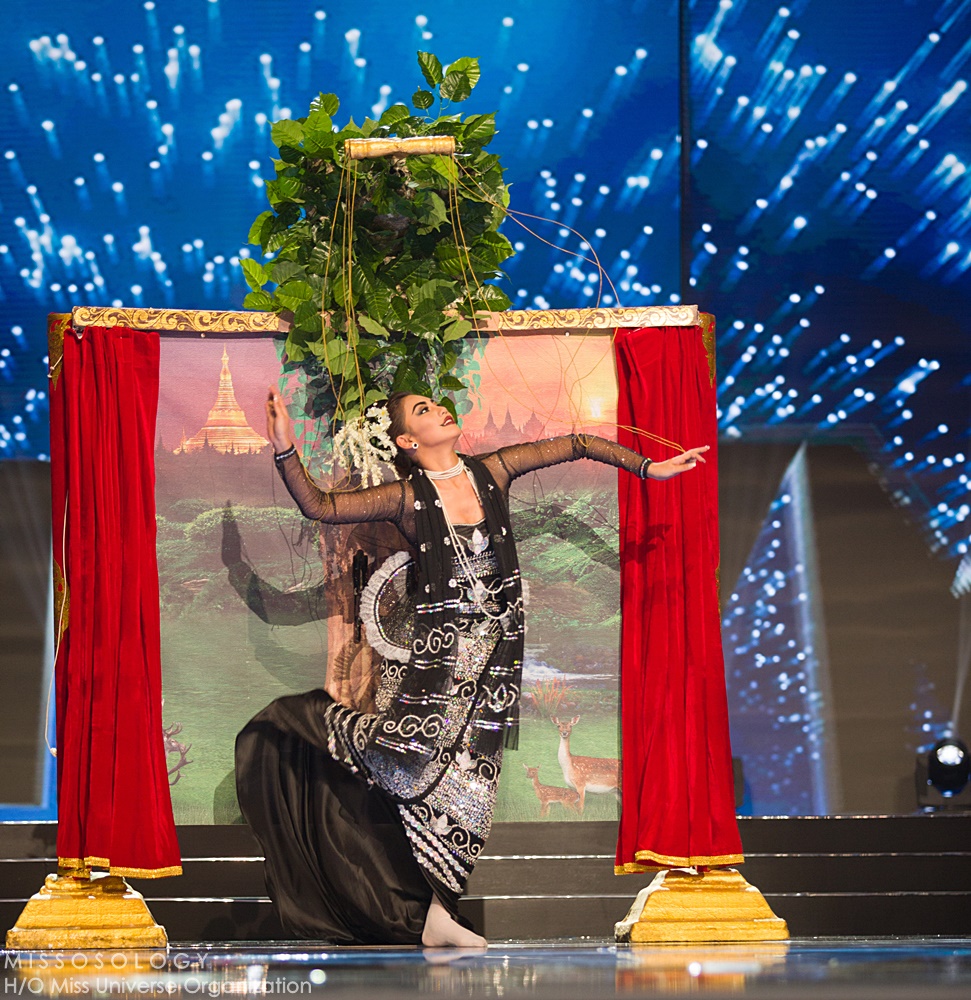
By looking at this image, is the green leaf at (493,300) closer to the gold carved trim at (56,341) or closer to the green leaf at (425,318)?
the green leaf at (425,318)

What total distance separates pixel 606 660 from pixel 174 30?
11.3 ft

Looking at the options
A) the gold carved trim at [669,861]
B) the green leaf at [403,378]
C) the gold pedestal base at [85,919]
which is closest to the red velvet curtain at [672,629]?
the gold carved trim at [669,861]

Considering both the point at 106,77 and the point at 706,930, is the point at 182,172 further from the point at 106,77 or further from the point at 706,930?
the point at 706,930

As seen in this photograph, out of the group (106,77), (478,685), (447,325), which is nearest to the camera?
(478,685)

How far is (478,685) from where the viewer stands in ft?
14.1

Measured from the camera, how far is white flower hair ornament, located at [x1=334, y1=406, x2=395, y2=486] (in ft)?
14.6

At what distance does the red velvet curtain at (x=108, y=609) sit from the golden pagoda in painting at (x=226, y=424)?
0.68 ft

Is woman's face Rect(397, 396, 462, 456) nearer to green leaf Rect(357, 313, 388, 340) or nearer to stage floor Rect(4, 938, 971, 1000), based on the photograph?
green leaf Rect(357, 313, 388, 340)

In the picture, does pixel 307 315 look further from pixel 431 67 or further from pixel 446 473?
pixel 431 67

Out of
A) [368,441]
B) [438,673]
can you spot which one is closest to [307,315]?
[368,441]

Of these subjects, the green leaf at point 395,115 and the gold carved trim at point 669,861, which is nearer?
the gold carved trim at point 669,861

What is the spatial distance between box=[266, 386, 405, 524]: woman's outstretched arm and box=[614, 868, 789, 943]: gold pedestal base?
147 cm

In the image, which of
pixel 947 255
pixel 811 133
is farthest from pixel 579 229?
pixel 947 255

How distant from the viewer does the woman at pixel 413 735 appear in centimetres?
416
